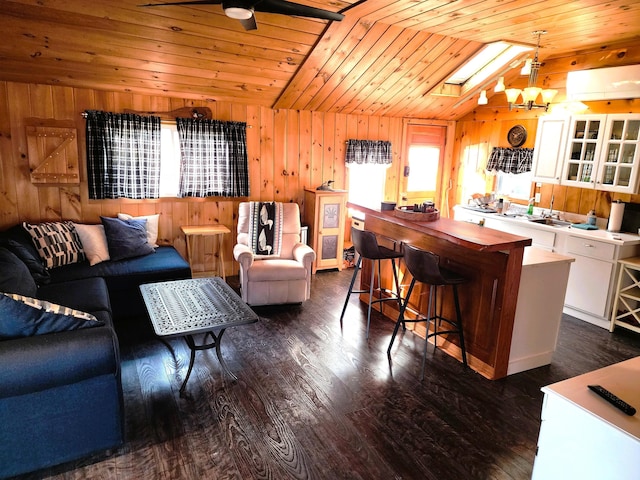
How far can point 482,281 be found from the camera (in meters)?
3.26

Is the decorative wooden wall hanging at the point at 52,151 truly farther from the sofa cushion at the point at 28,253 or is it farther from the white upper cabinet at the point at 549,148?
the white upper cabinet at the point at 549,148

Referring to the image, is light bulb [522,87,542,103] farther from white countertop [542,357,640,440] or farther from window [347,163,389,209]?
white countertop [542,357,640,440]

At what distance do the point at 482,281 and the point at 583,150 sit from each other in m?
2.46

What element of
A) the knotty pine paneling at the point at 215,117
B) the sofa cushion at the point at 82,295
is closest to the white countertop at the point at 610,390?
the sofa cushion at the point at 82,295

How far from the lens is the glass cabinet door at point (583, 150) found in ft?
14.8

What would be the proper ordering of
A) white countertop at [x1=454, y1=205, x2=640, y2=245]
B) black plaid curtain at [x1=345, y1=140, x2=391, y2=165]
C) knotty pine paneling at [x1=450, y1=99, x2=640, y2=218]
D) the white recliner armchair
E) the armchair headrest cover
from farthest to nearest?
black plaid curtain at [x1=345, y1=140, x2=391, y2=165]
the armchair headrest cover
knotty pine paneling at [x1=450, y1=99, x2=640, y2=218]
the white recliner armchair
white countertop at [x1=454, y1=205, x2=640, y2=245]

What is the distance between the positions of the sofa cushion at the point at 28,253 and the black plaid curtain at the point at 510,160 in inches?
211

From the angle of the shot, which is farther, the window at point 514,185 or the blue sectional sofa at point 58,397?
the window at point 514,185

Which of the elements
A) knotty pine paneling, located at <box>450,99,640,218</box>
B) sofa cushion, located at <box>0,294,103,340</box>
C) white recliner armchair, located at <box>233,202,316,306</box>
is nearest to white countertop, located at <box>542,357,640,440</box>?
sofa cushion, located at <box>0,294,103,340</box>

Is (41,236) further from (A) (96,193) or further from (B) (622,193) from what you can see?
(B) (622,193)

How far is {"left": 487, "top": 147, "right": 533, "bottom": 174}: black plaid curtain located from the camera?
5523 mm

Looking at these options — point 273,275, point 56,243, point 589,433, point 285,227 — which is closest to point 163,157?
point 56,243

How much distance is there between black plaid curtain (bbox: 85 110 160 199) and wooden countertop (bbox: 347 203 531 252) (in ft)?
8.52

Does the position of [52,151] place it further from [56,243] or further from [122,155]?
[56,243]
